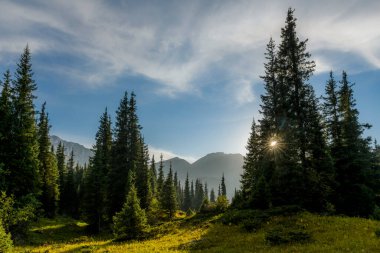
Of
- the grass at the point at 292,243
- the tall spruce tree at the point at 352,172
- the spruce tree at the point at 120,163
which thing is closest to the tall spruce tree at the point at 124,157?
the spruce tree at the point at 120,163

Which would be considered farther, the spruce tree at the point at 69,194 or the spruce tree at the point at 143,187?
the spruce tree at the point at 69,194

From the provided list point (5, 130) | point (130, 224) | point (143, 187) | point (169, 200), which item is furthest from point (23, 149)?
point (169, 200)

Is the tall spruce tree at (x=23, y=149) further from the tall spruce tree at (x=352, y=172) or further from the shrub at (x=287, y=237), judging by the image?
the tall spruce tree at (x=352, y=172)

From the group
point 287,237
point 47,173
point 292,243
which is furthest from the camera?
point 47,173

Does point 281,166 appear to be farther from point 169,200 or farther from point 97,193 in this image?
point 169,200

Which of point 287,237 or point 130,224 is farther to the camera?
point 130,224

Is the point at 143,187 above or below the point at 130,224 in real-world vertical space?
above

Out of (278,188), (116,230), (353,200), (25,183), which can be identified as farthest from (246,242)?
(25,183)

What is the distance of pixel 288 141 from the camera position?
32.5 m

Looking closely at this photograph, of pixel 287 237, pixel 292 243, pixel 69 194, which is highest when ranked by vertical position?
pixel 69 194

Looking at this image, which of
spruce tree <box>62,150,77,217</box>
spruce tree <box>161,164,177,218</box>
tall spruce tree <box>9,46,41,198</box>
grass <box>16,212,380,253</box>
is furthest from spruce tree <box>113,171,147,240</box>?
spruce tree <box>62,150,77,217</box>

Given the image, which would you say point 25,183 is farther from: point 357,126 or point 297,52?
point 357,126

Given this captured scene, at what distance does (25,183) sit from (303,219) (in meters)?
26.8

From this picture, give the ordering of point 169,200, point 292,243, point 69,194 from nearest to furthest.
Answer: point 292,243, point 169,200, point 69,194
